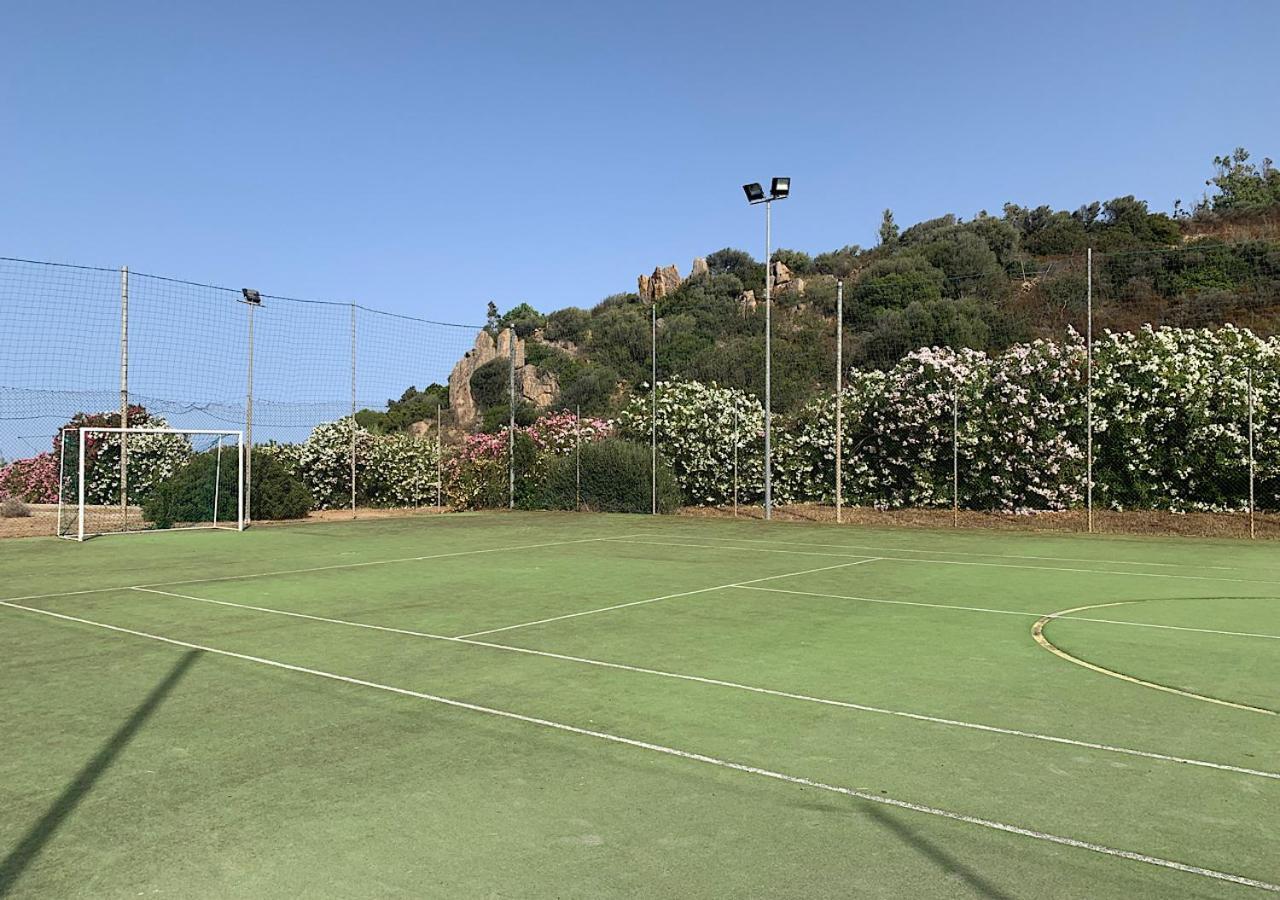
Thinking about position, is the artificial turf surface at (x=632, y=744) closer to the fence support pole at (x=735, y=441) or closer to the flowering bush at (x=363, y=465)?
the fence support pole at (x=735, y=441)

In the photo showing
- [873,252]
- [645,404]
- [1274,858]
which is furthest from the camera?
[873,252]

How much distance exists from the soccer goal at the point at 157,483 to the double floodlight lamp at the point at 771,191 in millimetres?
11361

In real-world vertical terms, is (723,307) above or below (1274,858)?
above

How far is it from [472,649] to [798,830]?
3547mm

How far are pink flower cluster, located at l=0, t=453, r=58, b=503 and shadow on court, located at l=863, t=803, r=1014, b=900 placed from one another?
2291cm

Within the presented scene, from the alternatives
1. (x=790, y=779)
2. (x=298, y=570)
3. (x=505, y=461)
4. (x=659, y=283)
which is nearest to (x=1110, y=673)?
(x=790, y=779)

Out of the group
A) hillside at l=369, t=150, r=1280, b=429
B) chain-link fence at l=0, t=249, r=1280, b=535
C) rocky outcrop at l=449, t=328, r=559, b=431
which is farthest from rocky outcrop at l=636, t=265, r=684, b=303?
chain-link fence at l=0, t=249, r=1280, b=535

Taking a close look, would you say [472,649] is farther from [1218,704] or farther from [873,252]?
[873,252]

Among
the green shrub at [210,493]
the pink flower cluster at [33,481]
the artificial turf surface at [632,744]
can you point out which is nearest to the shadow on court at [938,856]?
the artificial turf surface at [632,744]

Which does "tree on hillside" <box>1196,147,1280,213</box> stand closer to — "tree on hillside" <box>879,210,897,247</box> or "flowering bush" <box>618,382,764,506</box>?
"tree on hillside" <box>879,210,897,247</box>

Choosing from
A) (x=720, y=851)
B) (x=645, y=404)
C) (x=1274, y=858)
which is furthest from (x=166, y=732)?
(x=645, y=404)

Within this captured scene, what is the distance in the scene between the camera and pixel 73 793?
361 centimetres

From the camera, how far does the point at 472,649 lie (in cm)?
638

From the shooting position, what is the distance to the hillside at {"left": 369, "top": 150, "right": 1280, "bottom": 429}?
33281 mm
